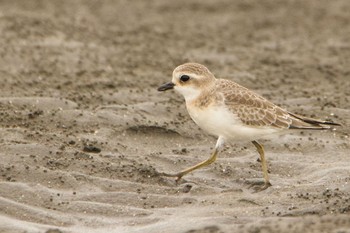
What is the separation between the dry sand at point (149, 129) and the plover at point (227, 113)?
20.9 inches

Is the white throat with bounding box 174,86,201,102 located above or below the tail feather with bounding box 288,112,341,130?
above

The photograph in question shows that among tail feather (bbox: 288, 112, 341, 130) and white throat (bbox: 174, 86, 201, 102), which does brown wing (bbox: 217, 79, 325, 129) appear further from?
white throat (bbox: 174, 86, 201, 102)

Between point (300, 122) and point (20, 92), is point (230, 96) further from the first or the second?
point (20, 92)

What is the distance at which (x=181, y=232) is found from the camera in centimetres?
793

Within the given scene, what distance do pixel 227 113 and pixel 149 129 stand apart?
1962 millimetres

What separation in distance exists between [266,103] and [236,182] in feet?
2.96

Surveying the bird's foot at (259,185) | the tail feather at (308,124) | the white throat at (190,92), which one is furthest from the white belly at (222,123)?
the bird's foot at (259,185)

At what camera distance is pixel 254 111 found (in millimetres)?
9531

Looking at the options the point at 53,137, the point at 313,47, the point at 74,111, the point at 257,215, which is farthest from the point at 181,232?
the point at 313,47

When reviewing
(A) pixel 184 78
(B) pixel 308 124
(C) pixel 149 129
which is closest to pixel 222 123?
(A) pixel 184 78

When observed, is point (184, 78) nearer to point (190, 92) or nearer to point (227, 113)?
point (190, 92)

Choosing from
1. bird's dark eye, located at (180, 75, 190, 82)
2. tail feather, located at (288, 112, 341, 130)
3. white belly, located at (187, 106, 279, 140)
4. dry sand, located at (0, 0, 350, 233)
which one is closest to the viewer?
dry sand, located at (0, 0, 350, 233)

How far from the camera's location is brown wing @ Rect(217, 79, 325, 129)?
31.0ft

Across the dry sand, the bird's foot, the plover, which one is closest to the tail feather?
the plover
